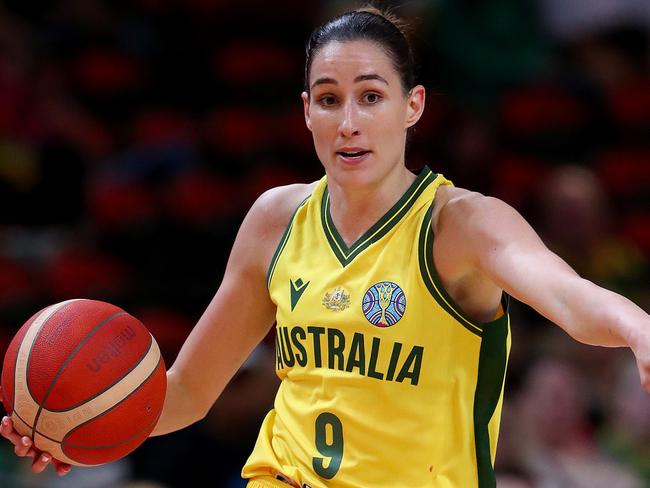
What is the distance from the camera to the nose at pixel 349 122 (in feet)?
11.4

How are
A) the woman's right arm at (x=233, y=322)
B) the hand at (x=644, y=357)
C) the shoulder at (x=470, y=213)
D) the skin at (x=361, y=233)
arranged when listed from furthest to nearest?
1. the woman's right arm at (x=233, y=322)
2. the shoulder at (x=470, y=213)
3. the skin at (x=361, y=233)
4. the hand at (x=644, y=357)

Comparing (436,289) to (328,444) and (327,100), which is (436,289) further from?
(327,100)

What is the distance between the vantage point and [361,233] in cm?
366

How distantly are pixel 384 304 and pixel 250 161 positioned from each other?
17.1ft

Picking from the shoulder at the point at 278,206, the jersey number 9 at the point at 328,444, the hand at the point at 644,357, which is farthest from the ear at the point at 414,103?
the hand at the point at 644,357

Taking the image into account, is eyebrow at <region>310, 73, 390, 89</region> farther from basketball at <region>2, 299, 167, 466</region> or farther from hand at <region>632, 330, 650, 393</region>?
hand at <region>632, 330, 650, 393</region>

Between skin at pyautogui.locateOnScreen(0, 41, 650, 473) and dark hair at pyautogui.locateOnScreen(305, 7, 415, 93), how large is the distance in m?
0.03

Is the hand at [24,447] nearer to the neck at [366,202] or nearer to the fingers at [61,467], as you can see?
the fingers at [61,467]

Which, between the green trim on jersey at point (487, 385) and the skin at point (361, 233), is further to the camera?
the green trim on jersey at point (487, 385)

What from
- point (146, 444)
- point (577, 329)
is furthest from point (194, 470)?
point (577, 329)

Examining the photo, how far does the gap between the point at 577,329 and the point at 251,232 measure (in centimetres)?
134

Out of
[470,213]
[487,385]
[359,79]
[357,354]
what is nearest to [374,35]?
[359,79]

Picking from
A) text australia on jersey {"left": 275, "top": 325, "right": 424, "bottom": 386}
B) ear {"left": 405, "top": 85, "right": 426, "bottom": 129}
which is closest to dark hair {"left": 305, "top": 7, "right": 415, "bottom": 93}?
ear {"left": 405, "top": 85, "right": 426, "bottom": 129}

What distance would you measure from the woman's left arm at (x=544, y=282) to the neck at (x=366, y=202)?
21 cm
